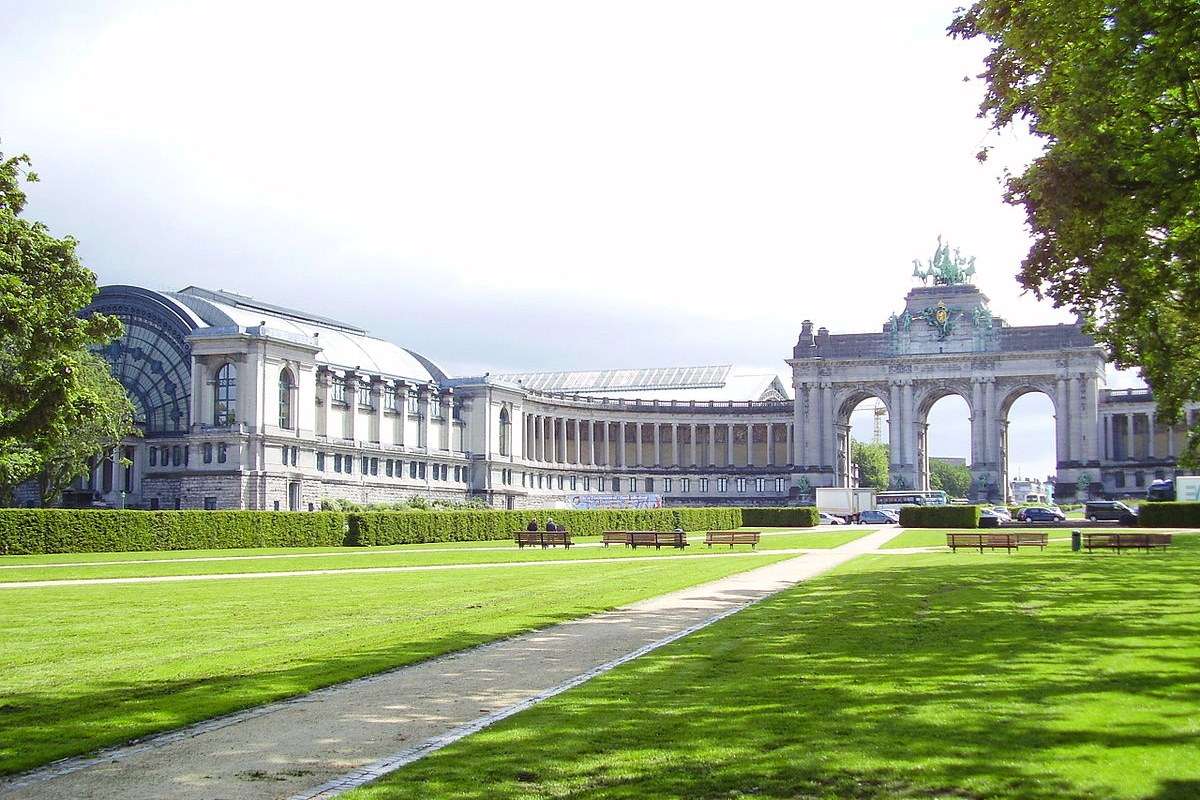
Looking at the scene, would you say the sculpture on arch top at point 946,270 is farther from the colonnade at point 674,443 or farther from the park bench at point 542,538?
the park bench at point 542,538

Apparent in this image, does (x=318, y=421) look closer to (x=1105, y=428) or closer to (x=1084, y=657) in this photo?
(x=1084, y=657)

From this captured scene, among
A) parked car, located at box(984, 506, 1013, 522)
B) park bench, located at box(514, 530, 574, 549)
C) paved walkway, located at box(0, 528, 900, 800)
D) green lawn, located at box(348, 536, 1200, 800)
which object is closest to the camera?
green lawn, located at box(348, 536, 1200, 800)

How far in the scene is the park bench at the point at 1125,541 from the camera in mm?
48844

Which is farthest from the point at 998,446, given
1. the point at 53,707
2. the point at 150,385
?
the point at 53,707

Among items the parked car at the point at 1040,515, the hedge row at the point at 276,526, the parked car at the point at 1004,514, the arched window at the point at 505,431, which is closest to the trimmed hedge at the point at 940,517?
the parked car at the point at 1004,514

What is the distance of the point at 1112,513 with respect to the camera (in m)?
91.6

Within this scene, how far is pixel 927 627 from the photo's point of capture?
22656 mm

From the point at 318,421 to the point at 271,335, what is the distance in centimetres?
1140

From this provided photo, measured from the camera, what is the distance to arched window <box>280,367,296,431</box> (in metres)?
103

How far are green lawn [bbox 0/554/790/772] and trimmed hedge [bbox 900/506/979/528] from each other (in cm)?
5598

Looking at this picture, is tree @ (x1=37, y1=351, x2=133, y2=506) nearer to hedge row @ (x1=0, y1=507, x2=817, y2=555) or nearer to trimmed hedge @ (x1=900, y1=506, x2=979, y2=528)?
hedge row @ (x1=0, y1=507, x2=817, y2=555)

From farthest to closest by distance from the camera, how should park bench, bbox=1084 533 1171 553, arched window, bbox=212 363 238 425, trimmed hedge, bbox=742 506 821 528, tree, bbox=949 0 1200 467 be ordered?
trimmed hedge, bbox=742 506 821 528 < arched window, bbox=212 363 238 425 < park bench, bbox=1084 533 1171 553 < tree, bbox=949 0 1200 467

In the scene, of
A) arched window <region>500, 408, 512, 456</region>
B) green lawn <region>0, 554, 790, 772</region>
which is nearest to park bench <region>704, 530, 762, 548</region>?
green lawn <region>0, 554, 790, 772</region>

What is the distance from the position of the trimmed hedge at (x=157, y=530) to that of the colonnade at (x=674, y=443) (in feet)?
287
